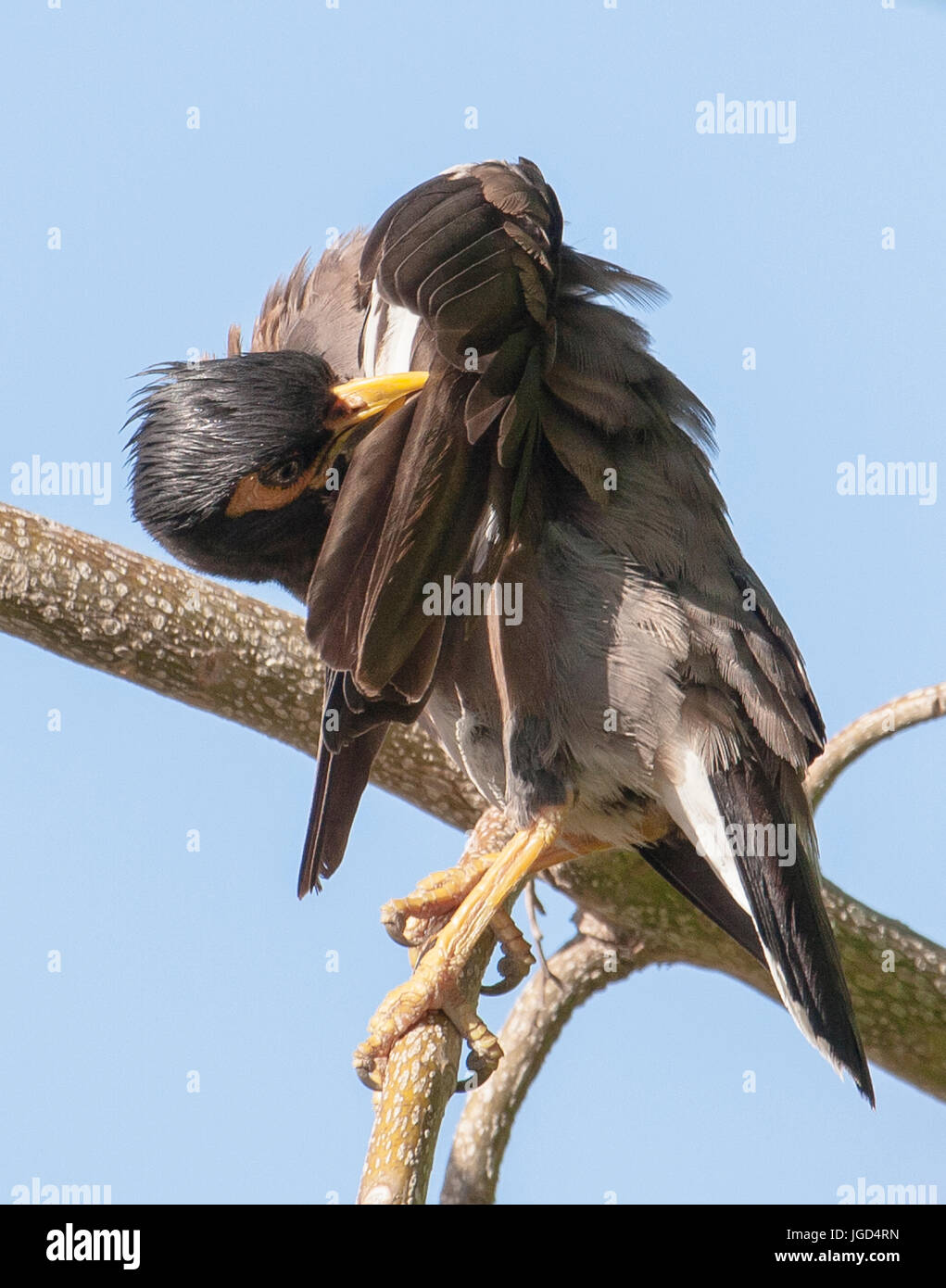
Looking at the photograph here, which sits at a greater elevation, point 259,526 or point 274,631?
point 259,526

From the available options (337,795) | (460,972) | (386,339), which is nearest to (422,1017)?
(460,972)

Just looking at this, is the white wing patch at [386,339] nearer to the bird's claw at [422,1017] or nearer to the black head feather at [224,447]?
the black head feather at [224,447]


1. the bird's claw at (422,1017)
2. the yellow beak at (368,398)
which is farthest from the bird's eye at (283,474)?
the bird's claw at (422,1017)

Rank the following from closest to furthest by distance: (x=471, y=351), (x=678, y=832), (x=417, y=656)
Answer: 1. (x=471, y=351)
2. (x=417, y=656)
3. (x=678, y=832)

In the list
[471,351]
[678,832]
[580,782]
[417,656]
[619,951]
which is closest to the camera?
[471,351]

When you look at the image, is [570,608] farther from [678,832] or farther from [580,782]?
[678,832]

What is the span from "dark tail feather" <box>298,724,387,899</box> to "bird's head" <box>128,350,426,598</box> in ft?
1.97

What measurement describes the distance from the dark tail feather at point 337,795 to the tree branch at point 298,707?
367mm

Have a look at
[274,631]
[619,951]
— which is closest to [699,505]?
[274,631]

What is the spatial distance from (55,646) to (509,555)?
1.34m

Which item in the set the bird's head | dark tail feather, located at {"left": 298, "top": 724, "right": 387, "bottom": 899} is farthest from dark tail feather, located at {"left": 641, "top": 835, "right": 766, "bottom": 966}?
the bird's head

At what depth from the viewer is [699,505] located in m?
3.59

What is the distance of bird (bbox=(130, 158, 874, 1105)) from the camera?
3.19 metres

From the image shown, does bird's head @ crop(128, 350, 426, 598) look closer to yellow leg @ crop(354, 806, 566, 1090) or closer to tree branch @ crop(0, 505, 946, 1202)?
tree branch @ crop(0, 505, 946, 1202)
